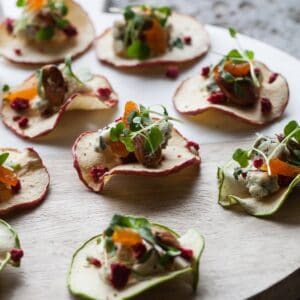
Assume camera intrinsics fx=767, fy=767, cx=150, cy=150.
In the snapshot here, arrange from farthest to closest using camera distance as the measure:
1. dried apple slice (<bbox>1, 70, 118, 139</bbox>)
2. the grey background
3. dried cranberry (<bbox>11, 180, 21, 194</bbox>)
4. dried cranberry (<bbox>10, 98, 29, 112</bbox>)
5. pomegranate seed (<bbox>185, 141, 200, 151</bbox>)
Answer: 1. the grey background
2. dried cranberry (<bbox>10, 98, 29, 112</bbox>)
3. dried apple slice (<bbox>1, 70, 118, 139</bbox>)
4. pomegranate seed (<bbox>185, 141, 200, 151</bbox>)
5. dried cranberry (<bbox>11, 180, 21, 194</bbox>)

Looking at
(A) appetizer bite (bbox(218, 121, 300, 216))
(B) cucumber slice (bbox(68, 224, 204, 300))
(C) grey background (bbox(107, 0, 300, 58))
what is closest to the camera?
(B) cucumber slice (bbox(68, 224, 204, 300))

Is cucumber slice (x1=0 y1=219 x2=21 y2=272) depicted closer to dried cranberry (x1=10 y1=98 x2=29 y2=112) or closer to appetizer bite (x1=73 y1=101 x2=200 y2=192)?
appetizer bite (x1=73 y1=101 x2=200 y2=192)

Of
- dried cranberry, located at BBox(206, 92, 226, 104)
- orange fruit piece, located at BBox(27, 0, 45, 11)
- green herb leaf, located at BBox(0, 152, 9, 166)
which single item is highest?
dried cranberry, located at BBox(206, 92, 226, 104)

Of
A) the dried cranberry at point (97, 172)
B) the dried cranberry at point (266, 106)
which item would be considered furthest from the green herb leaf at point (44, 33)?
the dried cranberry at point (266, 106)

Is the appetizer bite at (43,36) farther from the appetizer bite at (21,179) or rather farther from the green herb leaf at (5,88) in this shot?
the appetizer bite at (21,179)

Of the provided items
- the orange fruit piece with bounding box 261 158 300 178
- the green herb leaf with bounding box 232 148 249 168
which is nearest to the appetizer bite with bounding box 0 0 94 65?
the green herb leaf with bounding box 232 148 249 168

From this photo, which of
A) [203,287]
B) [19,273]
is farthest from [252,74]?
[19,273]
